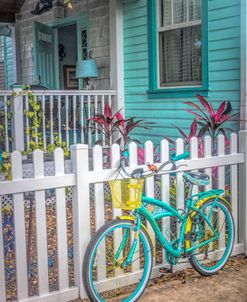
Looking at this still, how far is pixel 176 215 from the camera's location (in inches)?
131

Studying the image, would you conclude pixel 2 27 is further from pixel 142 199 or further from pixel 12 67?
pixel 142 199

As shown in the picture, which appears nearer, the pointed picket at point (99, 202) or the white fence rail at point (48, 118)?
the pointed picket at point (99, 202)

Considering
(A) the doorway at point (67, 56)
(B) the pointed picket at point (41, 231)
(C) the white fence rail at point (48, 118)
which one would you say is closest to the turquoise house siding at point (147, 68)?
(C) the white fence rail at point (48, 118)

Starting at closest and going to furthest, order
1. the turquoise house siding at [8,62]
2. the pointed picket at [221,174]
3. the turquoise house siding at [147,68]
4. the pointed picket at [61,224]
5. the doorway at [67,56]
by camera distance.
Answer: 1. the pointed picket at [61,224]
2. the pointed picket at [221,174]
3. the turquoise house siding at [147,68]
4. the doorway at [67,56]
5. the turquoise house siding at [8,62]

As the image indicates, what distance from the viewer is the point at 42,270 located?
116 inches

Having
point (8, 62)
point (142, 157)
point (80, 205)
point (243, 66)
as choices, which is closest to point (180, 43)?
point (243, 66)

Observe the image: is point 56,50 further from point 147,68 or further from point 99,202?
point 99,202

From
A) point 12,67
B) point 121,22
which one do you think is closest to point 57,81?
point 12,67

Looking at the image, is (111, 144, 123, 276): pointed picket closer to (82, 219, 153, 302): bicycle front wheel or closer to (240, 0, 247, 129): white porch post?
(82, 219, 153, 302): bicycle front wheel

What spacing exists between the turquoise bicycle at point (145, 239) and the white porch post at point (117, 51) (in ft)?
13.6

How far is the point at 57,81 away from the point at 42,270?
22.9 feet

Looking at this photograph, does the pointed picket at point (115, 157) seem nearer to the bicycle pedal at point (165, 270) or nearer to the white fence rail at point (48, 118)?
the bicycle pedal at point (165, 270)

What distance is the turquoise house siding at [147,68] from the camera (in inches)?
228

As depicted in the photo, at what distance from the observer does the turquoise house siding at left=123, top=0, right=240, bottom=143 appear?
5.80m
